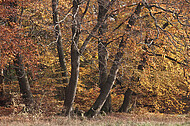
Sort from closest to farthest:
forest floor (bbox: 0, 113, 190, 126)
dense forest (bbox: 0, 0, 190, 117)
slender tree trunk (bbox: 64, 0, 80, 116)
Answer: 1. forest floor (bbox: 0, 113, 190, 126)
2. dense forest (bbox: 0, 0, 190, 117)
3. slender tree trunk (bbox: 64, 0, 80, 116)

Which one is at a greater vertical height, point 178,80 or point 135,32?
point 135,32

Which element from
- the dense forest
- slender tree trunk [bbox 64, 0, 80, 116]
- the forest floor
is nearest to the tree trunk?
the dense forest

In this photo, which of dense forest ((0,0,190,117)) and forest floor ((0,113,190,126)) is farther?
dense forest ((0,0,190,117))

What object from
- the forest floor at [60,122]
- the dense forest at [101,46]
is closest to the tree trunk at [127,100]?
the dense forest at [101,46]

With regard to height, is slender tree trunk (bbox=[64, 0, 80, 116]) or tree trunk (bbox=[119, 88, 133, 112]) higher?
slender tree trunk (bbox=[64, 0, 80, 116])

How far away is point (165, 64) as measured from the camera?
47.4 feet

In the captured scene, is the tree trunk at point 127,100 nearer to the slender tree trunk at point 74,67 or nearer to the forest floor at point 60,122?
the forest floor at point 60,122

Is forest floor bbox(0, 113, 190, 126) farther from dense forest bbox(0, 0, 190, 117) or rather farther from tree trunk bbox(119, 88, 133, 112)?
tree trunk bbox(119, 88, 133, 112)

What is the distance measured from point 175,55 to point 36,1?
8.00m

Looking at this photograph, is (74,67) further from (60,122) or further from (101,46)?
(60,122)

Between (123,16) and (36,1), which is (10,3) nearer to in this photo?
(36,1)

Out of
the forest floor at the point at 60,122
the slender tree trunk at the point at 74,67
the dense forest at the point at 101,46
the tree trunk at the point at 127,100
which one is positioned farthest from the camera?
the tree trunk at the point at 127,100

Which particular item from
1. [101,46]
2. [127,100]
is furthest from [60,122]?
[127,100]

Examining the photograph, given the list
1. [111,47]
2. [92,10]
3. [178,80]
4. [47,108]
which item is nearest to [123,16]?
[92,10]
